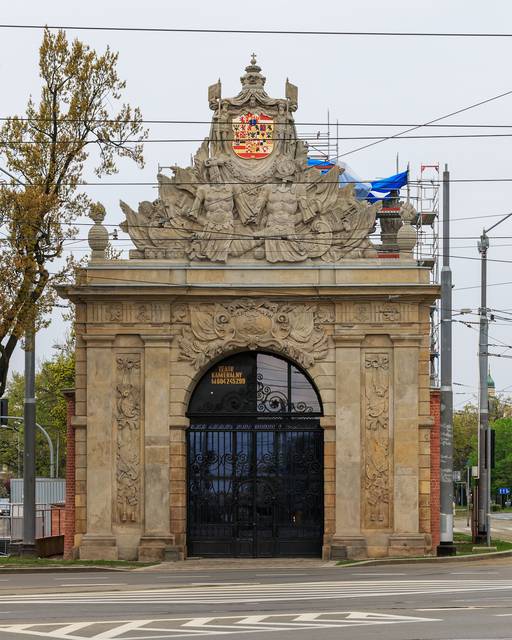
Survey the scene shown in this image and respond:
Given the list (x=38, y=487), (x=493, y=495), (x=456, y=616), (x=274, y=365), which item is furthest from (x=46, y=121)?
(x=493, y=495)

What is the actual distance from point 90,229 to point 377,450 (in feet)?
29.9

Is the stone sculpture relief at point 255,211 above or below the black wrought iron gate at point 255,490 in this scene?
above

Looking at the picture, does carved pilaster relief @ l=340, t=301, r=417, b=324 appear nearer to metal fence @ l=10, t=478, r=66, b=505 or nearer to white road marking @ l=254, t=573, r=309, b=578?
white road marking @ l=254, t=573, r=309, b=578

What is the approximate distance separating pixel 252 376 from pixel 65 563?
262 inches

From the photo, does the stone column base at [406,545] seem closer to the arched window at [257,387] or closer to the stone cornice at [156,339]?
the arched window at [257,387]

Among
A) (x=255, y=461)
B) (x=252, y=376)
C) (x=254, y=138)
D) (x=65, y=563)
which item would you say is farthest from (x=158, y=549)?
(x=254, y=138)

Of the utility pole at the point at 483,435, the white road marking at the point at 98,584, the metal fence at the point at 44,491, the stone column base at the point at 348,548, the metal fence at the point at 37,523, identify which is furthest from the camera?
the metal fence at the point at 44,491

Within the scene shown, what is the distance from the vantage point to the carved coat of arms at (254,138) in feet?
121

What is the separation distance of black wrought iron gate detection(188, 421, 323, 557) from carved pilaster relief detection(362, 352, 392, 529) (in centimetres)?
132

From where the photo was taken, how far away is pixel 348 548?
116 ft

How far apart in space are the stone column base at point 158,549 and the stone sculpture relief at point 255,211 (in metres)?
7.00

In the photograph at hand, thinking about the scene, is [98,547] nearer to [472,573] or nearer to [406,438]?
[406,438]

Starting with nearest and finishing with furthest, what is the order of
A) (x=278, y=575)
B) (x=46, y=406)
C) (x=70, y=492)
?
1. (x=278, y=575)
2. (x=70, y=492)
3. (x=46, y=406)

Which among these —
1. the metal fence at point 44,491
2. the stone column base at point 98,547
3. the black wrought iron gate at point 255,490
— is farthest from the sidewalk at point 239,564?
the metal fence at point 44,491
